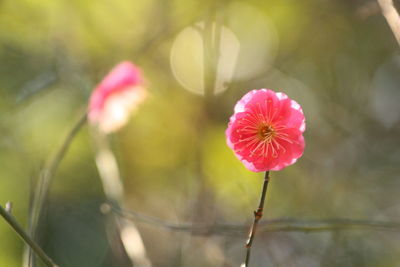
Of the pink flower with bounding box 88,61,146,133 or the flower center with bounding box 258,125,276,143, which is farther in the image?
the pink flower with bounding box 88,61,146,133

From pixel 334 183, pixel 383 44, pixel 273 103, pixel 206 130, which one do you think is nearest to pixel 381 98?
pixel 383 44

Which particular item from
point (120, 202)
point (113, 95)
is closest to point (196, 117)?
point (113, 95)

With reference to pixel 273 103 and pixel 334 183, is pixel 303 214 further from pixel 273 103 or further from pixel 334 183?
pixel 273 103

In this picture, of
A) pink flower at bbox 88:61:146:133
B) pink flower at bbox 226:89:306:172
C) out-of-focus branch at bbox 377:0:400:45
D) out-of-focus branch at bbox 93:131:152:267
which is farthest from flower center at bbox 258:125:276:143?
pink flower at bbox 88:61:146:133

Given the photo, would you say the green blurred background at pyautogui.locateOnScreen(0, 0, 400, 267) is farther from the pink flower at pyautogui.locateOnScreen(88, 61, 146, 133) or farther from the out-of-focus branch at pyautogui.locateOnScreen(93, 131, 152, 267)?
the out-of-focus branch at pyautogui.locateOnScreen(93, 131, 152, 267)

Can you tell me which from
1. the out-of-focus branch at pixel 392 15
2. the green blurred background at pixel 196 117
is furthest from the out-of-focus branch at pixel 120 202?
the out-of-focus branch at pixel 392 15

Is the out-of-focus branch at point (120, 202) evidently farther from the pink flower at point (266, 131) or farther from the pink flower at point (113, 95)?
the pink flower at point (266, 131)

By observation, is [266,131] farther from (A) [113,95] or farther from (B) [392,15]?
(A) [113,95]
